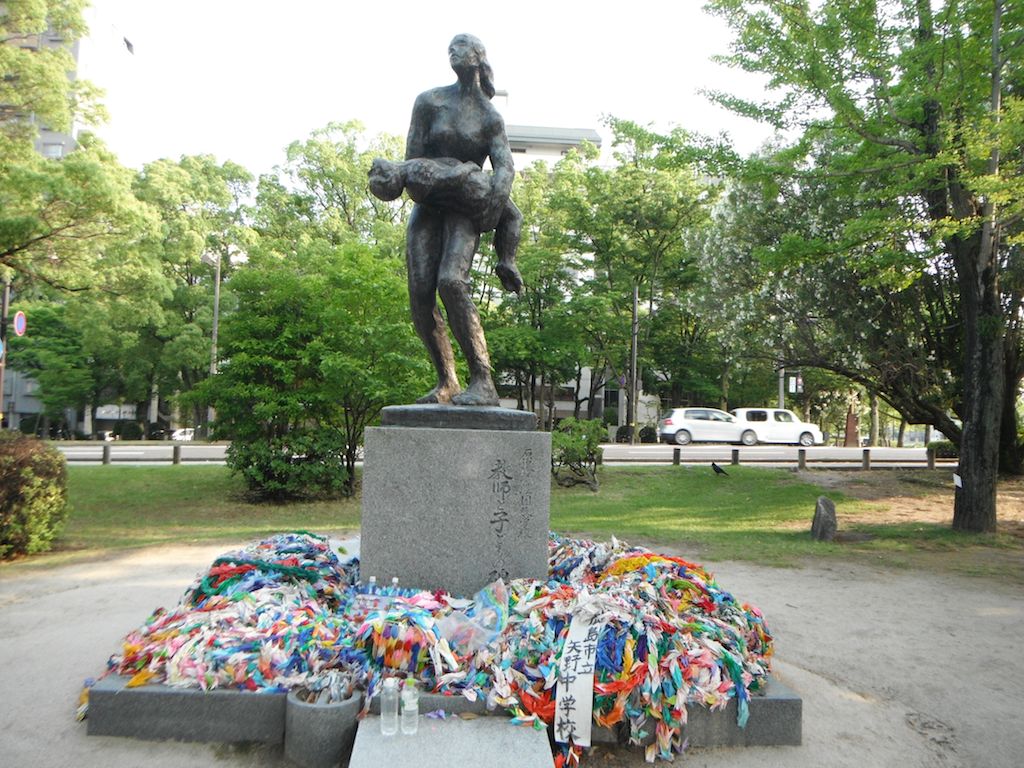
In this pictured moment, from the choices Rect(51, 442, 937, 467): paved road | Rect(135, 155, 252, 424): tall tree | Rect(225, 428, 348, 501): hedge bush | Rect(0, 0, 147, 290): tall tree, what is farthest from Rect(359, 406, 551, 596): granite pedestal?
Rect(135, 155, 252, 424): tall tree

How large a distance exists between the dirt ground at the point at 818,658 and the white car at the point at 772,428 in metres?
23.0

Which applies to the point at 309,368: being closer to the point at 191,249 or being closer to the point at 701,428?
the point at 191,249

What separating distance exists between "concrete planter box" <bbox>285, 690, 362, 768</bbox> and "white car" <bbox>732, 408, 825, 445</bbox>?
97.3ft

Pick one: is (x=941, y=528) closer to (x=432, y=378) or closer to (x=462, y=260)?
(x=432, y=378)

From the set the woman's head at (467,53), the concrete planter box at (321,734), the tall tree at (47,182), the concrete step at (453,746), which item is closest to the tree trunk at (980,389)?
the woman's head at (467,53)

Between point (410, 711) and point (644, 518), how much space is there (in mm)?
10452

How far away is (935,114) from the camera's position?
1030 centimetres

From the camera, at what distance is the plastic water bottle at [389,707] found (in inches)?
117

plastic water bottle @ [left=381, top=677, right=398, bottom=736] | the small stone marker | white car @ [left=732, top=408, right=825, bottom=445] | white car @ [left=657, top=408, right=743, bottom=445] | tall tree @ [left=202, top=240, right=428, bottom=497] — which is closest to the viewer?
plastic water bottle @ [left=381, top=677, right=398, bottom=736]

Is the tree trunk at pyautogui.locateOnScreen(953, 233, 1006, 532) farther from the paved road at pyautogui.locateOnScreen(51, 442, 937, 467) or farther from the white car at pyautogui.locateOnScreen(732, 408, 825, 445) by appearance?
the white car at pyautogui.locateOnScreen(732, 408, 825, 445)

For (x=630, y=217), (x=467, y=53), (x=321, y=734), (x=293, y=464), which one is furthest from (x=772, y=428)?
(x=321, y=734)

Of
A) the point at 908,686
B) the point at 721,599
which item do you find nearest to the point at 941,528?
the point at 908,686

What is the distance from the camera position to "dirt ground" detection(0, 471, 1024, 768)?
10.8 feet

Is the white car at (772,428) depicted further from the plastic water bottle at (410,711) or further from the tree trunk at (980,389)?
the plastic water bottle at (410,711)
